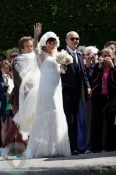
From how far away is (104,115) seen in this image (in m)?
13.0

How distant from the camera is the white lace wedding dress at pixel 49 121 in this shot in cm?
1252

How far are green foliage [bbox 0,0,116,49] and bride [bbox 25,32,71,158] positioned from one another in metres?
10.8

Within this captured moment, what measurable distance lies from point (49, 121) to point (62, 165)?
1.33 metres

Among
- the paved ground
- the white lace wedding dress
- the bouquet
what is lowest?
the paved ground

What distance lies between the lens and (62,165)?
11.4 metres

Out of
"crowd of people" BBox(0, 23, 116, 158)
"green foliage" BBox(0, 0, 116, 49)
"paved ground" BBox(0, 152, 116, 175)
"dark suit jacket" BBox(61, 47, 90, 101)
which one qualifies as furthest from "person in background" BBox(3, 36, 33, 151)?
"green foliage" BBox(0, 0, 116, 49)

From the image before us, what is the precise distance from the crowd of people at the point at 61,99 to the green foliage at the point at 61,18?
33.5ft

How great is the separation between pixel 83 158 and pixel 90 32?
12.5 m

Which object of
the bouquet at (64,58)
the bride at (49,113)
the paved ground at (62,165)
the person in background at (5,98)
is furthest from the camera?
the person in background at (5,98)

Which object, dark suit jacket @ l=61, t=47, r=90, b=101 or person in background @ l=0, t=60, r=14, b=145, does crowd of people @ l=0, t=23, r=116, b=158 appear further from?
person in background @ l=0, t=60, r=14, b=145

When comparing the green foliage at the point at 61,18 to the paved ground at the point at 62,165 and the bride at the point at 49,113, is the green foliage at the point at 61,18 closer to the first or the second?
the bride at the point at 49,113

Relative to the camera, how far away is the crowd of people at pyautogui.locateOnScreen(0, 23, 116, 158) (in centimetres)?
1255

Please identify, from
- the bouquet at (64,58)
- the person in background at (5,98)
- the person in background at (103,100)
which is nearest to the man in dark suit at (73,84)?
the person in background at (103,100)

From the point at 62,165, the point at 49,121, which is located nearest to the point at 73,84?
the point at 49,121
